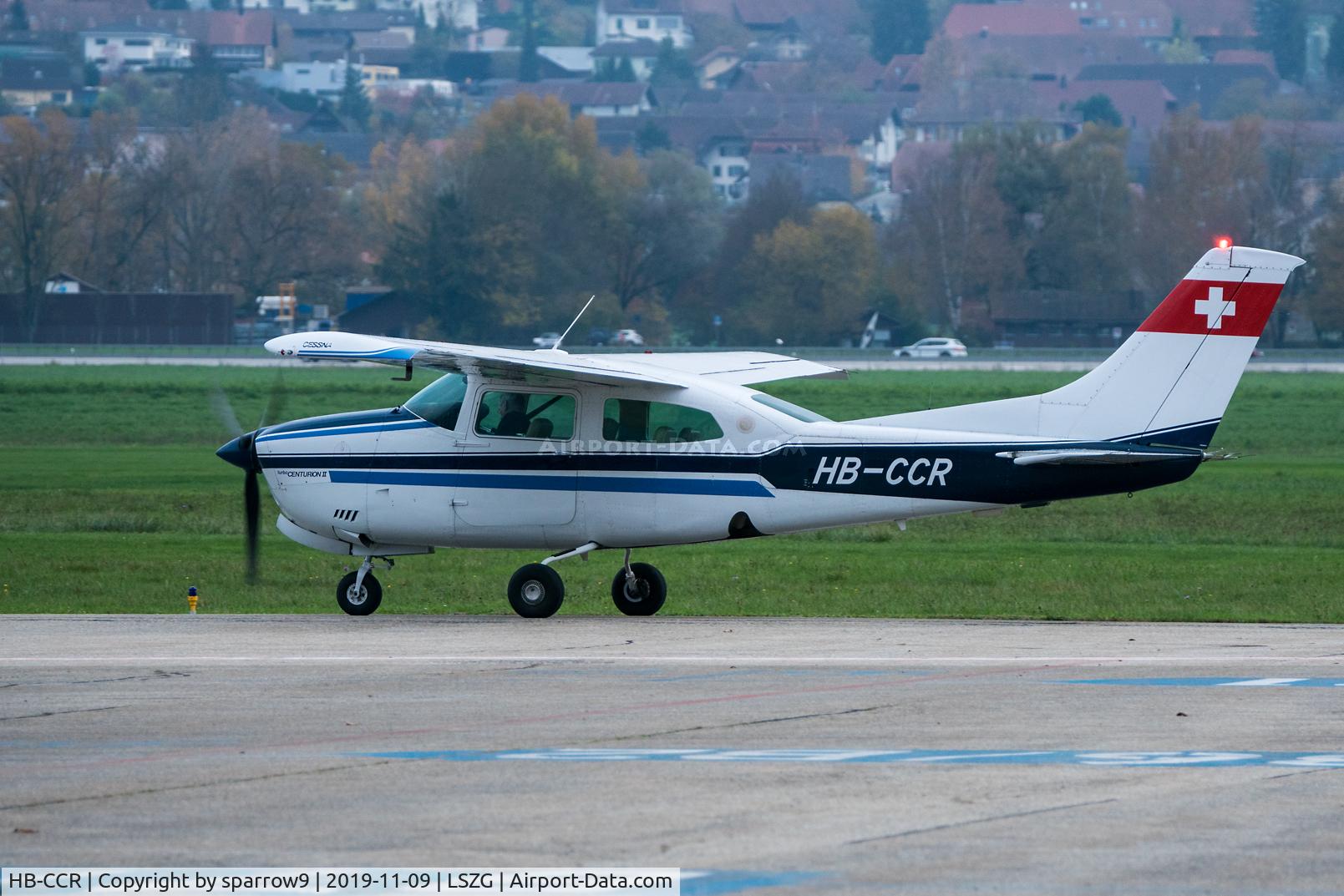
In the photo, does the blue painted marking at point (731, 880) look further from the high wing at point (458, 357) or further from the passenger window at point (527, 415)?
the passenger window at point (527, 415)

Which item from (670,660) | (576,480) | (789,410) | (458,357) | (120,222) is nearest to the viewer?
(670,660)

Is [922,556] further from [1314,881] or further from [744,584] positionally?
[1314,881]

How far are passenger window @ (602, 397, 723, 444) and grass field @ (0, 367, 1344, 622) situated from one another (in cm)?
238

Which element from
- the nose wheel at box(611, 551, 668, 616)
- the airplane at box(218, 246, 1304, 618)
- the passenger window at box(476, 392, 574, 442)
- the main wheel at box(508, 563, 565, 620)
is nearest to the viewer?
the airplane at box(218, 246, 1304, 618)

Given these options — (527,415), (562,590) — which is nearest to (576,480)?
(527,415)

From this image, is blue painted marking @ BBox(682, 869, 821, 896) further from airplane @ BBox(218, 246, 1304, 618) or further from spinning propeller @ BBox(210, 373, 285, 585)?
spinning propeller @ BBox(210, 373, 285, 585)

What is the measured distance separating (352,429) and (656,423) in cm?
283

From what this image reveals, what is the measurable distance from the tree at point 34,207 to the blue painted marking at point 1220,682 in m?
87.9

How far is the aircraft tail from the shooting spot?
15656 millimetres

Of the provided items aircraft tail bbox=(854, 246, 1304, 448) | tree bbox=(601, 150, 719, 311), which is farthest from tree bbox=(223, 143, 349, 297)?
aircraft tail bbox=(854, 246, 1304, 448)

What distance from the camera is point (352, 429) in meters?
17.2

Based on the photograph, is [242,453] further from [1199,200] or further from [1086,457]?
[1199,200]

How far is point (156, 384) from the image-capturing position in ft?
204

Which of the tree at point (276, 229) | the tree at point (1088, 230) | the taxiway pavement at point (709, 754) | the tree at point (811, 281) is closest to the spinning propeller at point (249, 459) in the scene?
the taxiway pavement at point (709, 754)
